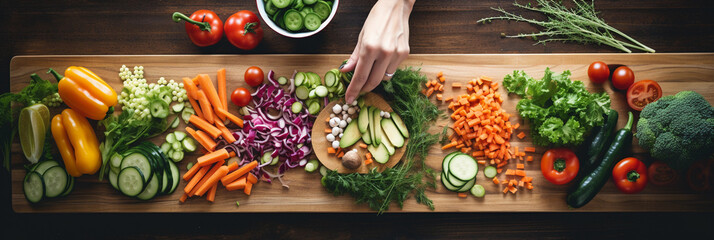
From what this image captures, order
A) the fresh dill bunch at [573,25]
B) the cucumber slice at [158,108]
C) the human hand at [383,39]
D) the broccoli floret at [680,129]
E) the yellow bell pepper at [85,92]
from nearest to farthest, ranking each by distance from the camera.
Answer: the human hand at [383,39] < the broccoli floret at [680,129] < the yellow bell pepper at [85,92] < the cucumber slice at [158,108] < the fresh dill bunch at [573,25]

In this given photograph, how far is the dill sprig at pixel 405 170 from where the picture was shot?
2648 mm

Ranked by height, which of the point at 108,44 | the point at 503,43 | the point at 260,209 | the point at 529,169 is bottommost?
the point at 260,209

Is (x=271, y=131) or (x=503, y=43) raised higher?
(x=503, y=43)

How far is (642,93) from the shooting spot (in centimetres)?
271

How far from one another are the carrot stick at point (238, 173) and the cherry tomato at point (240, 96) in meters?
0.46

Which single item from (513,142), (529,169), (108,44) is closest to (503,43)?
(513,142)

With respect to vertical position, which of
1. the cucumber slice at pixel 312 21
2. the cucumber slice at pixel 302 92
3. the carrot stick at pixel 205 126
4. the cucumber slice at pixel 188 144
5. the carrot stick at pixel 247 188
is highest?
the cucumber slice at pixel 312 21

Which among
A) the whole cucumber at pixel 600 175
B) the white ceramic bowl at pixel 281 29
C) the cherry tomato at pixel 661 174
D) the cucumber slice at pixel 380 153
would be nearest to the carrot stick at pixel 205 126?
the white ceramic bowl at pixel 281 29

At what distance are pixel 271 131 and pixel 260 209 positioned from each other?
A: 0.60 meters

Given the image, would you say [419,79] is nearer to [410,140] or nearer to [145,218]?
[410,140]

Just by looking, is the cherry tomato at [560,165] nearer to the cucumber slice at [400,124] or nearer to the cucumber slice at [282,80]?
the cucumber slice at [400,124]

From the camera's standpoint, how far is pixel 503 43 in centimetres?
300

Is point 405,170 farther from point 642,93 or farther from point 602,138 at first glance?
point 642,93

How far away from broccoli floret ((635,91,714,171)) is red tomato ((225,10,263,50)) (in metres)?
2.92
